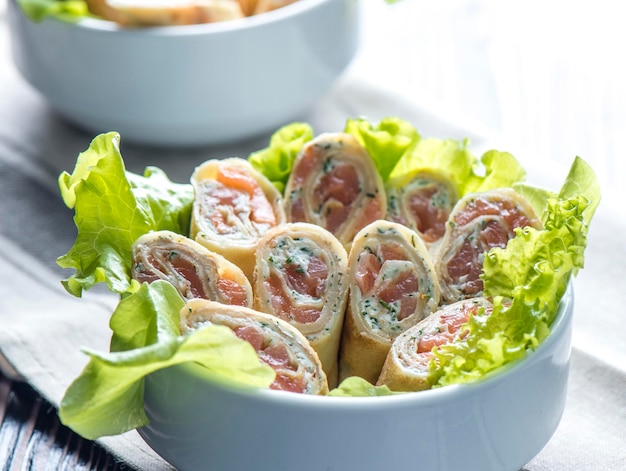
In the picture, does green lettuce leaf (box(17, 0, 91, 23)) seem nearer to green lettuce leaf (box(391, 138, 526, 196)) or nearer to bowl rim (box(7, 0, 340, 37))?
bowl rim (box(7, 0, 340, 37))

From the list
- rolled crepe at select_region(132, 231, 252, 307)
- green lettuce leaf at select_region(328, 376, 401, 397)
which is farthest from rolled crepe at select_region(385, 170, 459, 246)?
green lettuce leaf at select_region(328, 376, 401, 397)

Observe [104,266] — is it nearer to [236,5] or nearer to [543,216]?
[543,216]

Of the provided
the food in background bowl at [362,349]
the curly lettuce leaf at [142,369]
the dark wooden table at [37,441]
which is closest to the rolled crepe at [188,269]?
the food in background bowl at [362,349]

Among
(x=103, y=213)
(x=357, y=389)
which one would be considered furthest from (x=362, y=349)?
(x=103, y=213)

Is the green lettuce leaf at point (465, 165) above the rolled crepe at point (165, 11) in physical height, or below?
below

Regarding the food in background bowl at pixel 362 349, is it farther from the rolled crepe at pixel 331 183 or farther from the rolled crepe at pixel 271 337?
the rolled crepe at pixel 331 183

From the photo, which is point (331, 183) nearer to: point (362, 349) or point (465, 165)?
point (465, 165)
